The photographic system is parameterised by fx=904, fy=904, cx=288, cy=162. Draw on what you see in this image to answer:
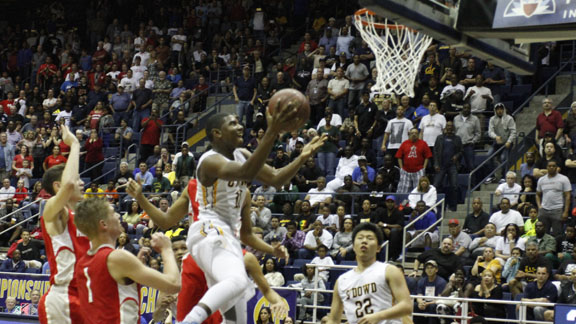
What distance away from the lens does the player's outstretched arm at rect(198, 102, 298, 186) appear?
6.32 meters

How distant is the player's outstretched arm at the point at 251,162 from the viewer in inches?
249

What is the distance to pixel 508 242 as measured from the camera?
14812 mm

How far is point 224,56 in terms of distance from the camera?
1000 inches

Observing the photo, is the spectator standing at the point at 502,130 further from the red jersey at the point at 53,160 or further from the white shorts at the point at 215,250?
the white shorts at the point at 215,250

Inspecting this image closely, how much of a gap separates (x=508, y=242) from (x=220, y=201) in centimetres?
898

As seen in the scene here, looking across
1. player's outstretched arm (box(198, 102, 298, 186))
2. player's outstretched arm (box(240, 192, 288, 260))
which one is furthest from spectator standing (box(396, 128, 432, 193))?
player's outstretched arm (box(198, 102, 298, 186))

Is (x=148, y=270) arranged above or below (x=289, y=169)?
below

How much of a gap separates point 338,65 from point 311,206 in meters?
4.68

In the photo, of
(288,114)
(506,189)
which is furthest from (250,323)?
(288,114)

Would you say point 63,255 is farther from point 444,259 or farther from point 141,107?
point 141,107

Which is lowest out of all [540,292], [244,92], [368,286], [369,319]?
[540,292]

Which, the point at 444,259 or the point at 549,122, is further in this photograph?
the point at 549,122

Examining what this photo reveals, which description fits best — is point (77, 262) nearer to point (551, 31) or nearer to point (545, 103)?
point (551, 31)

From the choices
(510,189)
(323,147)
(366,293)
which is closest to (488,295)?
(510,189)
